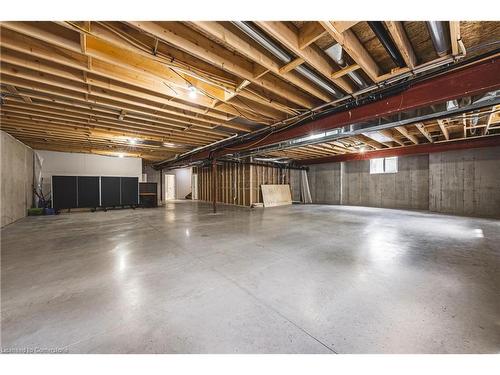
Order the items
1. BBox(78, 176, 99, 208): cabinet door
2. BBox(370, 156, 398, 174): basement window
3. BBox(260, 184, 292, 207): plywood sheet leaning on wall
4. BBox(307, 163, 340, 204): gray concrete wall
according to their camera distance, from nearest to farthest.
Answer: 1. BBox(78, 176, 99, 208): cabinet door
2. BBox(370, 156, 398, 174): basement window
3. BBox(260, 184, 292, 207): plywood sheet leaning on wall
4. BBox(307, 163, 340, 204): gray concrete wall

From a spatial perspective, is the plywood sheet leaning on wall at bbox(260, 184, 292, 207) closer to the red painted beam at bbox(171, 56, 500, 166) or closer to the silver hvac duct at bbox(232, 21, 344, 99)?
the red painted beam at bbox(171, 56, 500, 166)

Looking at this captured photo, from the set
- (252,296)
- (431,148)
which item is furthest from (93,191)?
(431,148)

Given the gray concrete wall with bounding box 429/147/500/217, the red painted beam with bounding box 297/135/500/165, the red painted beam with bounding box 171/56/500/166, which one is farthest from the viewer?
the gray concrete wall with bounding box 429/147/500/217

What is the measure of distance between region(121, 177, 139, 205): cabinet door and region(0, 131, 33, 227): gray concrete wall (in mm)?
2741

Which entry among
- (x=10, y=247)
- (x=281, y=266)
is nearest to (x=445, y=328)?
(x=281, y=266)

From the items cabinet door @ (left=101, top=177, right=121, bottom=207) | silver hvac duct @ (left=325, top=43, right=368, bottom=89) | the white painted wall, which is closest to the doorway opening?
the white painted wall

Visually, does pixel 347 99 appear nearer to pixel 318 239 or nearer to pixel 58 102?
pixel 318 239

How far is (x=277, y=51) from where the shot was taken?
7.06 ft

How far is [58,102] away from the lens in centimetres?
333

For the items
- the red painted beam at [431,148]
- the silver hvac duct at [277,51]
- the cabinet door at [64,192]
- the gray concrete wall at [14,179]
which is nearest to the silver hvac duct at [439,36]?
the silver hvac duct at [277,51]

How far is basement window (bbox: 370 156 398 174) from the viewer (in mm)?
8586

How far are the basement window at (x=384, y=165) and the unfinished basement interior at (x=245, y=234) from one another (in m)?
3.61

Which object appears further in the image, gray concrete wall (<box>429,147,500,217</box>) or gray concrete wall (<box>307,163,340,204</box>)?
gray concrete wall (<box>307,163,340,204</box>)

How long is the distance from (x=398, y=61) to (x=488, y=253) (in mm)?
2979
